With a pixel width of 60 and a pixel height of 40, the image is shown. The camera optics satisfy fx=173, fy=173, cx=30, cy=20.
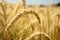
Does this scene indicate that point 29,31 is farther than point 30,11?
Yes

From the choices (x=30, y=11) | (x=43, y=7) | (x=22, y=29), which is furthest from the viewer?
(x=43, y=7)

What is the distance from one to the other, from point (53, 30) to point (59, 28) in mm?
61

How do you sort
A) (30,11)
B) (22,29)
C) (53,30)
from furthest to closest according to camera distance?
1. (53,30)
2. (22,29)
3. (30,11)

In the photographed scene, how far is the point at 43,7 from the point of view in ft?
3.45

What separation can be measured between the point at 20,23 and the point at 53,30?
19 cm

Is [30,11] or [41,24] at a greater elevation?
[30,11]

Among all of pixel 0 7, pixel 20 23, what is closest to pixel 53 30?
pixel 20 23

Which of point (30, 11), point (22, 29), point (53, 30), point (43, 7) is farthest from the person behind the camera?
point (43, 7)

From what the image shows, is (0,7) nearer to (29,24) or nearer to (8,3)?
(8,3)

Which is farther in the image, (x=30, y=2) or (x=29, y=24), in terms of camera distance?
(x=30, y=2)

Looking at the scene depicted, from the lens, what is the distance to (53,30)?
35.8 inches

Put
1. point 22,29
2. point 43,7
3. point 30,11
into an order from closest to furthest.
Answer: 1. point 30,11
2. point 22,29
3. point 43,7

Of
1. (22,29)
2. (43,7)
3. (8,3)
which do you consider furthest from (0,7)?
(43,7)

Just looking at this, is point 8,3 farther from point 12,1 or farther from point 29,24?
point 29,24
